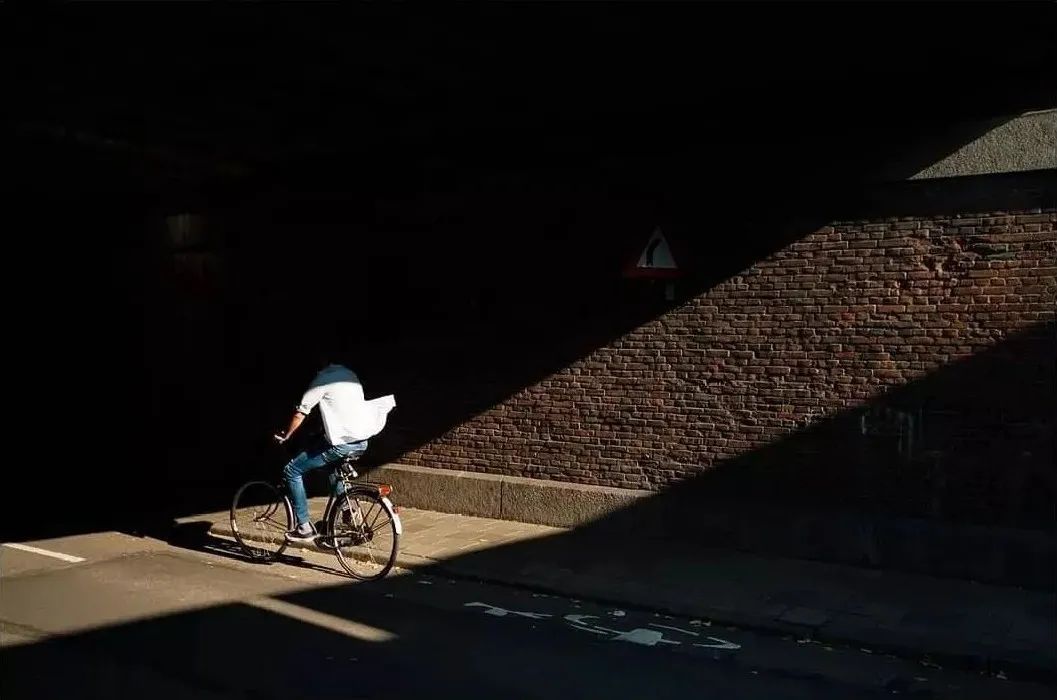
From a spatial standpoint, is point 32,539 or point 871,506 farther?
point 32,539

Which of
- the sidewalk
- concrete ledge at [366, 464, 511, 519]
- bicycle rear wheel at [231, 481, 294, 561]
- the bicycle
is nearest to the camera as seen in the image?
the sidewalk

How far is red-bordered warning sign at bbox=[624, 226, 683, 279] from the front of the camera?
31.9ft

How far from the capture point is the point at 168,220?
49.0ft

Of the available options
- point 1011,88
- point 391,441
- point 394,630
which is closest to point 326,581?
point 394,630

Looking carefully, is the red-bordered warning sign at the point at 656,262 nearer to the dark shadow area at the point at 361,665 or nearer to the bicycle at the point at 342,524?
the bicycle at the point at 342,524

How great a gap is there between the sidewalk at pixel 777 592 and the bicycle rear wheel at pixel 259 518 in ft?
2.19

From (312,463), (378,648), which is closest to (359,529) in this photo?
(312,463)

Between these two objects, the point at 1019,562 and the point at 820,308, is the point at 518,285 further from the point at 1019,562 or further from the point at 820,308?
the point at 1019,562

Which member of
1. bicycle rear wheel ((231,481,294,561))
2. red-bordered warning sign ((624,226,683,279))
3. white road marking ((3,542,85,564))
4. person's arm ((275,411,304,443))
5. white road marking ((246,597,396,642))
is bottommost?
white road marking ((246,597,396,642))

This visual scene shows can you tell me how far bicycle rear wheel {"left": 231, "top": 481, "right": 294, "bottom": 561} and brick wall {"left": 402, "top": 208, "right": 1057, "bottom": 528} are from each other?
3.15m

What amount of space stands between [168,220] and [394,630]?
33.1 feet

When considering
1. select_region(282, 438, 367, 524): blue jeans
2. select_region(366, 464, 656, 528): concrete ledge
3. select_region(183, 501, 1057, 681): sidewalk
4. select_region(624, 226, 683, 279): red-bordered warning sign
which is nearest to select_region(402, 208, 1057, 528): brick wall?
select_region(366, 464, 656, 528): concrete ledge

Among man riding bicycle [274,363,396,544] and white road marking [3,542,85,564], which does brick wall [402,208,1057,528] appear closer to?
man riding bicycle [274,363,396,544]

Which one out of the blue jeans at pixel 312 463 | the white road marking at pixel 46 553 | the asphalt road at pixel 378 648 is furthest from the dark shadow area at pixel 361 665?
the white road marking at pixel 46 553
